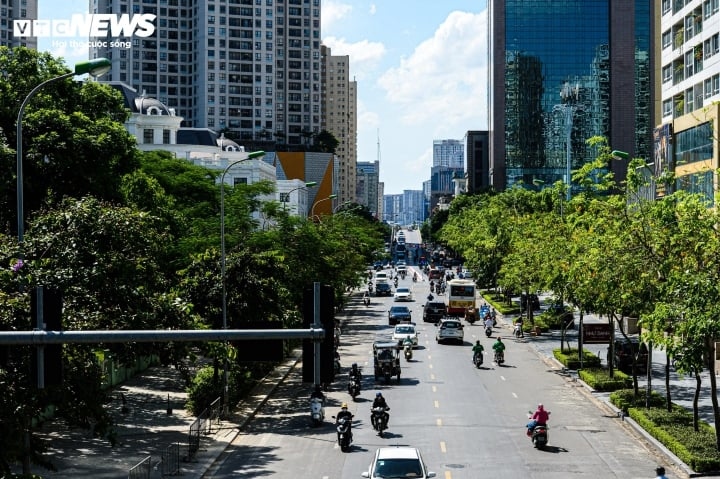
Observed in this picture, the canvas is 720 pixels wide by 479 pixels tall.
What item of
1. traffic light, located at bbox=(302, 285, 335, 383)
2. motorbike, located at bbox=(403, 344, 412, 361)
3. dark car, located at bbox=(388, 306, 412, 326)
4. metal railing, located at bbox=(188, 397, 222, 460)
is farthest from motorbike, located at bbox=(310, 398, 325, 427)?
dark car, located at bbox=(388, 306, 412, 326)

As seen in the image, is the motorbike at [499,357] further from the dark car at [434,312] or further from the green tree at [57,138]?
the dark car at [434,312]

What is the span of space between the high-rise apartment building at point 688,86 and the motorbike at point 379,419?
2685 centimetres

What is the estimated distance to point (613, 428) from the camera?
34562mm

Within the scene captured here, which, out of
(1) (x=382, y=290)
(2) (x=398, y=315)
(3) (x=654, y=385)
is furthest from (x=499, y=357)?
(1) (x=382, y=290)

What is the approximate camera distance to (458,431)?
33219mm

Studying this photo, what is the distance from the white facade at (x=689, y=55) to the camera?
2224 inches

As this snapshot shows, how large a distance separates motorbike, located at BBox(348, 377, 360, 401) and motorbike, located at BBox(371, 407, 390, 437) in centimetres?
779

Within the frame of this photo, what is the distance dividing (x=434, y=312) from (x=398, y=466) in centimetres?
5643

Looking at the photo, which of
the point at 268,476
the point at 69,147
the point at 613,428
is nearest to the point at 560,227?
the point at 613,428

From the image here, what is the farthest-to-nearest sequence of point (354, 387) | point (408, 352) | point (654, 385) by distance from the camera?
point (408, 352), point (654, 385), point (354, 387)

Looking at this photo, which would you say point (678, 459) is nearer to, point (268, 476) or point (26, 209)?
point (268, 476)

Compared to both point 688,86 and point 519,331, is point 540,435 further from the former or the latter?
point 688,86

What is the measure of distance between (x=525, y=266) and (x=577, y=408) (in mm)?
22897

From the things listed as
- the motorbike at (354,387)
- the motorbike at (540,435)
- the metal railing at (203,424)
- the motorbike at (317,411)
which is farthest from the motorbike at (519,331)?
the motorbike at (540,435)
